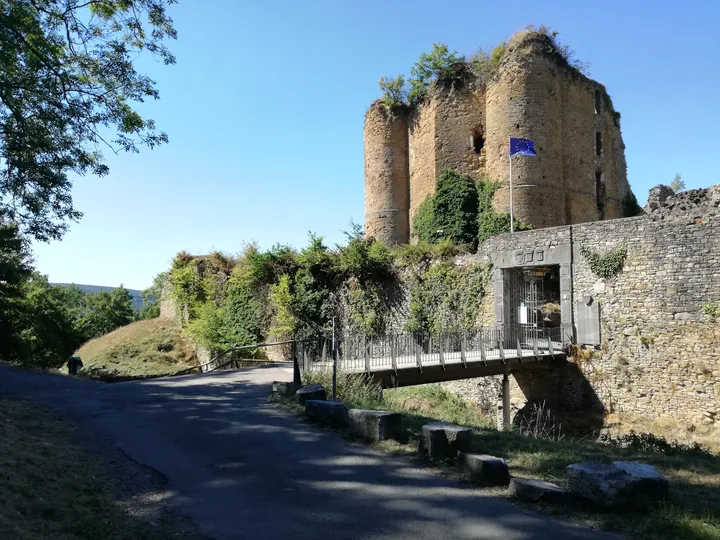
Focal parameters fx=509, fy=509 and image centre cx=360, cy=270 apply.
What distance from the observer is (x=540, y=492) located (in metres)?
4.58

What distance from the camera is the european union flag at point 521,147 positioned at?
67.9 ft

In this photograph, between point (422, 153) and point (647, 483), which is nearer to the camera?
point (647, 483)

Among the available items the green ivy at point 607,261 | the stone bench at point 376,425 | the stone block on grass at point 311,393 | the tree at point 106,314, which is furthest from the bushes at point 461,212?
the tree at point 106,314

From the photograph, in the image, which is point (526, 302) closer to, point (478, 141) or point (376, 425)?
point (478, 141)

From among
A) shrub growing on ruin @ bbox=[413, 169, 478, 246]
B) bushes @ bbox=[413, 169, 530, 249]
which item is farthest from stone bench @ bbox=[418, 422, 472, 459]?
shrub growing on ruin @ bbox=[413, 169, 478, 246]

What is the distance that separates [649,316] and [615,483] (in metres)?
11.3

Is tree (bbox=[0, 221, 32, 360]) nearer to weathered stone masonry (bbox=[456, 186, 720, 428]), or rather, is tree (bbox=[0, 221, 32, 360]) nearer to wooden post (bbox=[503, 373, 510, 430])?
wooden post (bbox=[503, 373, 510, 430])

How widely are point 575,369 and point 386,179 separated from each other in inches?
623

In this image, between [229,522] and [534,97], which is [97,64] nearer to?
[229,522]

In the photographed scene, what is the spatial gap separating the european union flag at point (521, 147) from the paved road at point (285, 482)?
15829mm

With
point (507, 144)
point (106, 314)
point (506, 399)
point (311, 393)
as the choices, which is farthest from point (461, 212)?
point (106, 314)

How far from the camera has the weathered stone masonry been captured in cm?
1305

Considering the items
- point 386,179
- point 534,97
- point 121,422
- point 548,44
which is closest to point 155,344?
point 386,179

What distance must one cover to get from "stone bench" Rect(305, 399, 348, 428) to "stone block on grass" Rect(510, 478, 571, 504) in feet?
10.2
